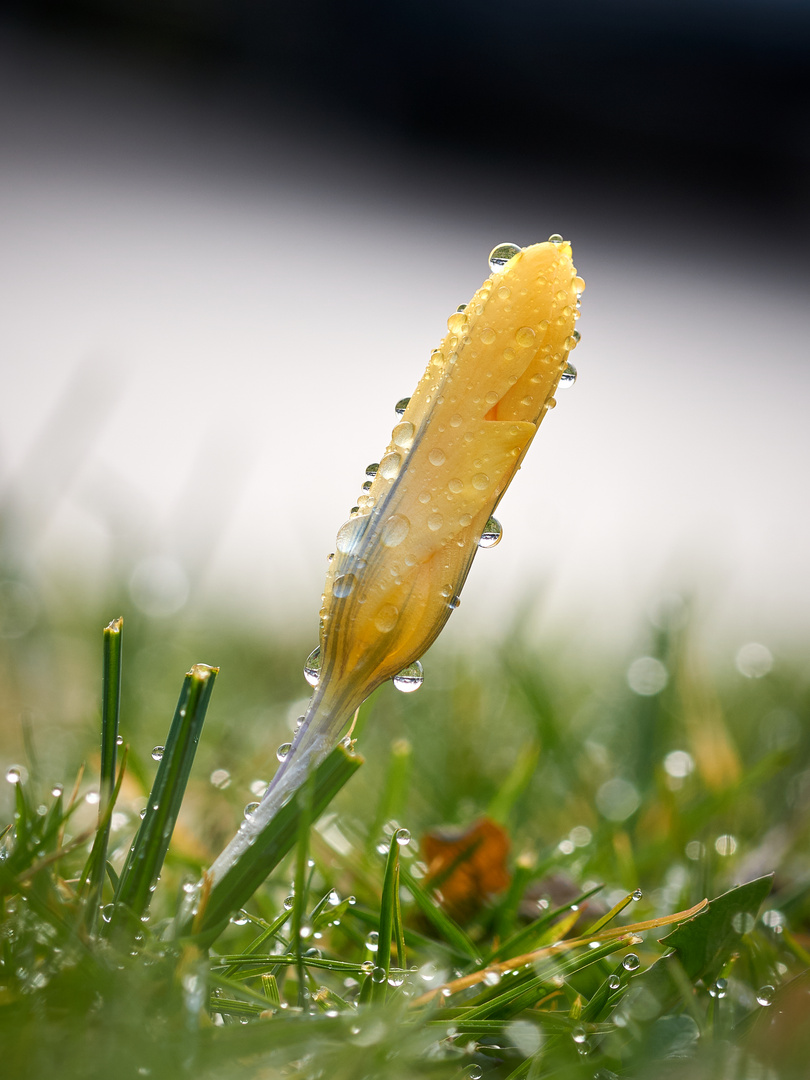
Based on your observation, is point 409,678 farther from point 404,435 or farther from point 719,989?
point 719,989

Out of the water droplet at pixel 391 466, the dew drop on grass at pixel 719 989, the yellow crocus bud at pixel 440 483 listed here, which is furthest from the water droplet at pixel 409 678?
the dew drop on grass at pixel 719 989

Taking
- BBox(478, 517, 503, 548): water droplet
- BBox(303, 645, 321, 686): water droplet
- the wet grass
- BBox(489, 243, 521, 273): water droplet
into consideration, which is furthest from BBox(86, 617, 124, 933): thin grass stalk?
BBox(489, 243, 521, 273): water droplet

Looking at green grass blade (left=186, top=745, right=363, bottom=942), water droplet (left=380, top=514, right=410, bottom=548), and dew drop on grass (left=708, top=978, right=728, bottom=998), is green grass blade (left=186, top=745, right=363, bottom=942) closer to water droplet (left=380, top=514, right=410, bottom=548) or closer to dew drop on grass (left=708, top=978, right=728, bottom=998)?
water droplet (left=380, top=514, right=410, bottom=548)

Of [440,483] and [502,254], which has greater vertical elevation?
[502,254]

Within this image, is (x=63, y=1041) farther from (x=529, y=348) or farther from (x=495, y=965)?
A: (x=529, y=348)

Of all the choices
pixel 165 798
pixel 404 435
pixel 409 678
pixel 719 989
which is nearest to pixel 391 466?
pixel 404 435

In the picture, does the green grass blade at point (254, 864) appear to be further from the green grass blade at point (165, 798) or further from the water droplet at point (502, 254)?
the water droplet at point (502, 254)

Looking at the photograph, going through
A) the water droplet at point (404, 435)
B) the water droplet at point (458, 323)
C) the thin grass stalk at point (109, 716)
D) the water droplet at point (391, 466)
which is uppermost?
the water droplet at point (458, 323)

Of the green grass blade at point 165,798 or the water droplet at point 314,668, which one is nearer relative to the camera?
the green grass blade at point 165,798
